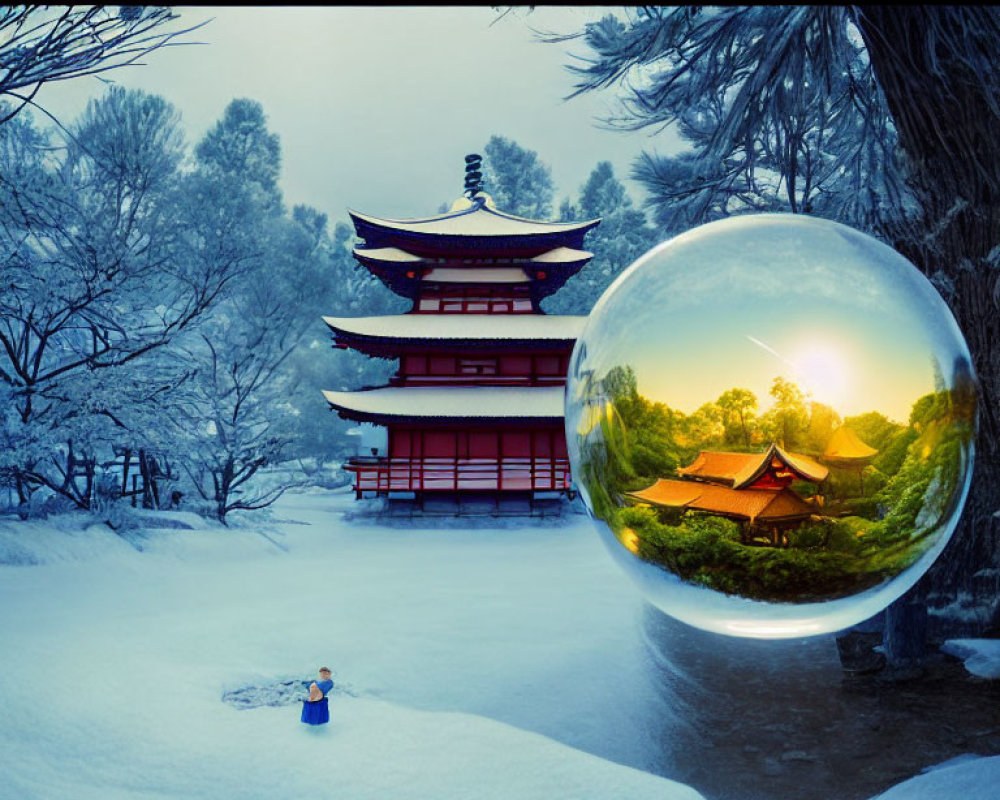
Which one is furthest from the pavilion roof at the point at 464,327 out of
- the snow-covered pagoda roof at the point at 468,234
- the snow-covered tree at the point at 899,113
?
the snow-covered tree at the point at 899,113

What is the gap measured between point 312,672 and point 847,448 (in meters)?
6.42

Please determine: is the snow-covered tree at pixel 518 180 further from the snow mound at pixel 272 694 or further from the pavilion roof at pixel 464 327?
the snow mound at pixel 272 694

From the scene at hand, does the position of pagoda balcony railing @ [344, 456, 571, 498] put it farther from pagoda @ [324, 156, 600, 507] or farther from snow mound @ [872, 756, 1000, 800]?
snow mound @ [872, 756, 1000, 800]

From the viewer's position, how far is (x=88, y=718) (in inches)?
199

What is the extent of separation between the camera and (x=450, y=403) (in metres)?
16.1

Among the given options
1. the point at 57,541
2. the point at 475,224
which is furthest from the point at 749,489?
the point at 475,224

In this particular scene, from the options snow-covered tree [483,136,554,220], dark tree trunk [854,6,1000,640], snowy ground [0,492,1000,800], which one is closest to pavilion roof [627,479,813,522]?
dark tree trunk [854,6,1000,640]

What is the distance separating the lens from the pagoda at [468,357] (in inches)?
619

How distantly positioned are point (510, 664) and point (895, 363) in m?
6.42

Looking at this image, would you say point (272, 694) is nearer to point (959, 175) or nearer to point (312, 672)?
point (312, 672)

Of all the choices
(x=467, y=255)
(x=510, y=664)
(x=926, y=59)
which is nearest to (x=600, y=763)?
Result: (x=510, y=664)

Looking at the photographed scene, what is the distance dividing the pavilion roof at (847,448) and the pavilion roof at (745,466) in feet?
0.11

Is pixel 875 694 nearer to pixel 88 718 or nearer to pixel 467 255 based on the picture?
pixel 88 718

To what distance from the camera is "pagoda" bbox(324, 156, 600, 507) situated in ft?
51.6
